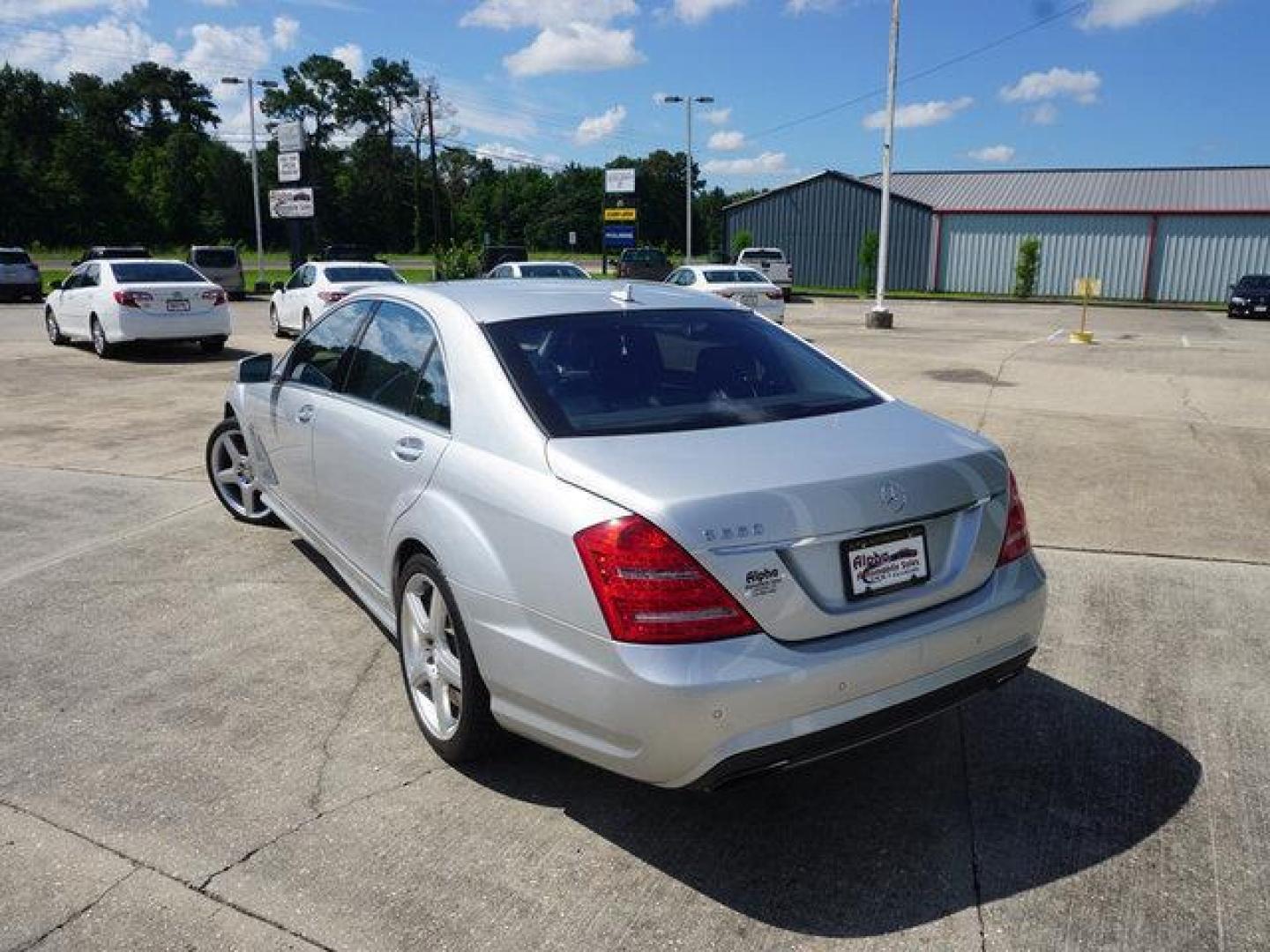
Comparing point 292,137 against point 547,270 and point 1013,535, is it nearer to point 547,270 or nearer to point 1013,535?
point 547,270

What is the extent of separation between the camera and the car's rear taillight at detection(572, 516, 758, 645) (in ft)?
8.30

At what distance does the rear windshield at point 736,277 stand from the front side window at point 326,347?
17.8 m

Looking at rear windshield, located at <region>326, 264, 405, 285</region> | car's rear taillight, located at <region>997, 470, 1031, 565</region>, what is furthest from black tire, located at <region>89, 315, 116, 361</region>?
car's rear taillight, located at <region>997, 470, 1031, 565</region>

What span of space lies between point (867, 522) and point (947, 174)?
1972 inches

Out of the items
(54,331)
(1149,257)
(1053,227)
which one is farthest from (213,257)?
(1149,257)

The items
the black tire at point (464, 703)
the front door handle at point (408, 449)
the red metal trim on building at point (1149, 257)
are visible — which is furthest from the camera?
the red metal trim on building at point (1149, 257)

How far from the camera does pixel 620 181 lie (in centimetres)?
5469

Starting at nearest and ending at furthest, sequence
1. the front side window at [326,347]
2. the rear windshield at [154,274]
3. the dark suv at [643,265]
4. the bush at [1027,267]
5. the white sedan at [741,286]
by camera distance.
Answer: the front side window at [326,347]
the rear windshield at [154,274]
the white sedan at [741,286]
the dark suv at [643,265]
the bush at [1027,267]

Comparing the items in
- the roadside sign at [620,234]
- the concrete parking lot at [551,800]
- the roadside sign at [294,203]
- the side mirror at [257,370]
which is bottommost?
the concrete parking lot at [551,800]

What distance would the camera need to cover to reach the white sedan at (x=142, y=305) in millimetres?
14828

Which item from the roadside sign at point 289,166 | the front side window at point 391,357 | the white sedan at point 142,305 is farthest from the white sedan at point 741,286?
the roadside sign at point 289,166

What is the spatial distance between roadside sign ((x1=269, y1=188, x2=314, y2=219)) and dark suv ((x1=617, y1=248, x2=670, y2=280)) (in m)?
14.6

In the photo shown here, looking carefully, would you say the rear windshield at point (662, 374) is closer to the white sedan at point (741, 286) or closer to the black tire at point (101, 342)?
the black tire at point (101, 342)

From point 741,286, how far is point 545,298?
18051 millimetres
